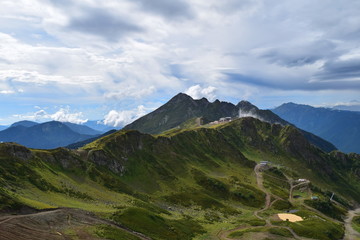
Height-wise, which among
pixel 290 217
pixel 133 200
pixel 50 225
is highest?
pixel 50 225

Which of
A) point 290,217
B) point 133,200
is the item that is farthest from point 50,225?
point 290,217

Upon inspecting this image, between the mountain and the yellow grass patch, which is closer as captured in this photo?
the mountain

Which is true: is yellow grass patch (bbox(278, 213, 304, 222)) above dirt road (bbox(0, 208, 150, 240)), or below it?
below

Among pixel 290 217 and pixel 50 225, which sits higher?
pixel 50 225

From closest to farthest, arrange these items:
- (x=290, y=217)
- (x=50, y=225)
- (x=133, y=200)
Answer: (x=50, y=225) → (x=133, y=200) → (x=290, y=217)

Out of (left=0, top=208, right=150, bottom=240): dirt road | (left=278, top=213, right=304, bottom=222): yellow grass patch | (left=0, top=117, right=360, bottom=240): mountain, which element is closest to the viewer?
(left=0, top=208, right=150, bottom=240): dirt road

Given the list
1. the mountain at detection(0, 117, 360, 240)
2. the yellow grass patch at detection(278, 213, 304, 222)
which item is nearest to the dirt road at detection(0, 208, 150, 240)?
the mountain at detection(0, 117, 360, 240)

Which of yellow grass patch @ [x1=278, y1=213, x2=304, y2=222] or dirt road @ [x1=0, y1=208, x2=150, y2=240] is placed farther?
yellow grass patch @ [x1=278, y1=213, x2=304, y2=222]

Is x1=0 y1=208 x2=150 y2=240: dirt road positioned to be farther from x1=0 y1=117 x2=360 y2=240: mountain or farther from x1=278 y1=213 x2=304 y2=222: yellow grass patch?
x1=278 y1=213 x2=304 y2=222: yellow grass patch

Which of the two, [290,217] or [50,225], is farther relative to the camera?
[290,217]

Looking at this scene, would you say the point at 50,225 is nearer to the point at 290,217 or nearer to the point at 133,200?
the point at 133,200

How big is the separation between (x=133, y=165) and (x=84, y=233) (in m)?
109

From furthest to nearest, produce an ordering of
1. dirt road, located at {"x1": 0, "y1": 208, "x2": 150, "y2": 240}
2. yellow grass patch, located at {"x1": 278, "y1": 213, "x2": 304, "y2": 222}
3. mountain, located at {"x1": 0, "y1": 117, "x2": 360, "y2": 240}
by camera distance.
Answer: yellow grass patch, located at {"x1": 278, "y1": 213, "x2": 304, "y2": 222}
mountain, located at {"x1": 0, "y1": 117, "x2": 360, "y2": 240}
dirt road, located at {"x1": 0, "y1": 208, "x2": 150, "y2": 240}

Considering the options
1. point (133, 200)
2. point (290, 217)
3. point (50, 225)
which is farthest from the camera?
point (290, 217)
